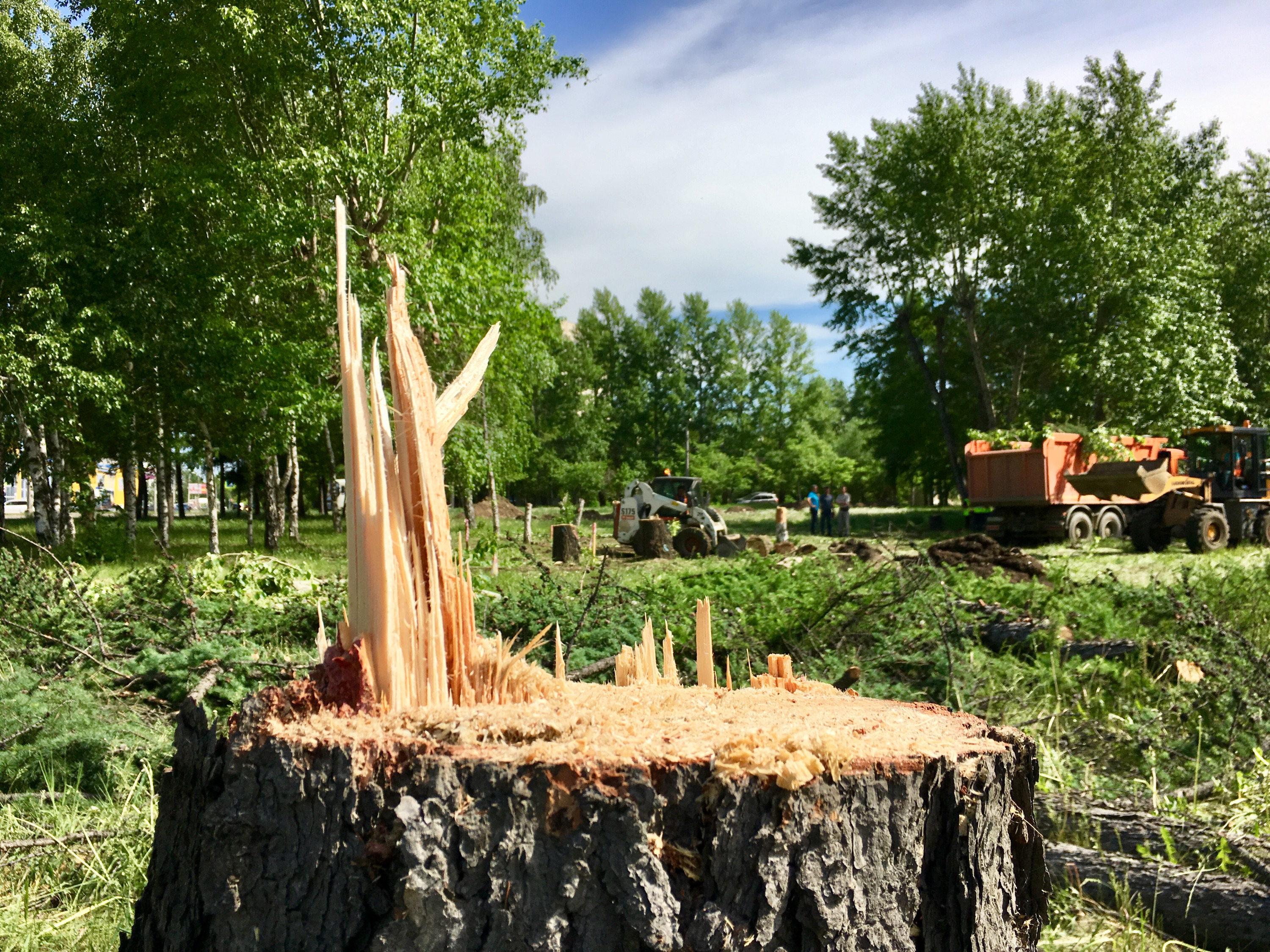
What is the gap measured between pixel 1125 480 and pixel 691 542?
9.08m

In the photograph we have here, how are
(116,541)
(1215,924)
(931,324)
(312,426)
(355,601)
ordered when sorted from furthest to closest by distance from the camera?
(931,324) → (116,541) → (312,426) → (1215,924) → (355,601)

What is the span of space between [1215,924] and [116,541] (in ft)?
61.1

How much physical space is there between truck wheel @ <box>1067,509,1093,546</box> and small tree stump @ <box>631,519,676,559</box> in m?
8.46

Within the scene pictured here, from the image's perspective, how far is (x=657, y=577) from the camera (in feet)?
26.5

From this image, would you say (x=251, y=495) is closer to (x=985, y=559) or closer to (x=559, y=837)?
(x=985, y=559)

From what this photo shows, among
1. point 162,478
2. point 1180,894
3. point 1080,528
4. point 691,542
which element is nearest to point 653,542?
point 691,542

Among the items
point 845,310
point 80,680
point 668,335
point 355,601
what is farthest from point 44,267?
point 668,335

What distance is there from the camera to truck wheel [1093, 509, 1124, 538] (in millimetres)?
19406

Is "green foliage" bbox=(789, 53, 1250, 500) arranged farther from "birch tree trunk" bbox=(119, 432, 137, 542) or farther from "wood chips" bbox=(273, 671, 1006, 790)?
"wood chips" bbox=(273, 671, 1006, 790)

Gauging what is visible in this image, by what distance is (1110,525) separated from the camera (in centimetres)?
1972

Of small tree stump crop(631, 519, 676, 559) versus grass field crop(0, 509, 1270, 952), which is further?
small tree stump crop(631, 519, 676, 559)

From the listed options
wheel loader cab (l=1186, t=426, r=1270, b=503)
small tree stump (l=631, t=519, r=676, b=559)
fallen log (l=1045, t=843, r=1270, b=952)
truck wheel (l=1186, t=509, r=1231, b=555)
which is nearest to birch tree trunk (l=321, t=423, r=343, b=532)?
small tree stump (l=631, t=519, r=676, b=559)

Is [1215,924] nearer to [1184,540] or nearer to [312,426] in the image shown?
[312,426]

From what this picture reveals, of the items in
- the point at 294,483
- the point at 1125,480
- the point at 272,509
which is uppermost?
the point at 294,483
